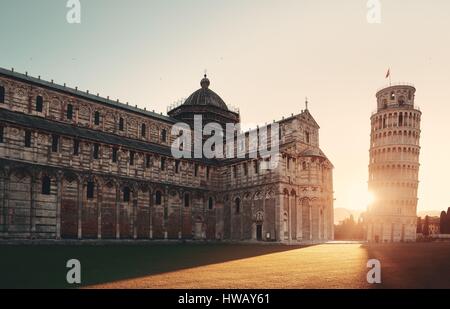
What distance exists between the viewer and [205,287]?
41.0ft

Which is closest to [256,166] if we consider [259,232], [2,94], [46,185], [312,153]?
[312,153]

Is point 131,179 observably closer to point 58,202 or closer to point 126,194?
point 126,194

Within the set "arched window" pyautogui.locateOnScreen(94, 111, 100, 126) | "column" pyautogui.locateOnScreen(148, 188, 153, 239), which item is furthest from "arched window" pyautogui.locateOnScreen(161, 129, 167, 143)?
"column" pyautogui.locateOnScreen(148, 188, 153, 239)

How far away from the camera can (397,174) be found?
73.4 metres

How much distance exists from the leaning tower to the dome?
111 ft

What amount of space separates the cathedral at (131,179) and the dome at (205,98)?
856cm

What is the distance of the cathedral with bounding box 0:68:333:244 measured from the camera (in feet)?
119

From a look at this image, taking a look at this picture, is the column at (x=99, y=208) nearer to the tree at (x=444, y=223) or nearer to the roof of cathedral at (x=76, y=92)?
the roof of cathedral at (x=76, y=92)

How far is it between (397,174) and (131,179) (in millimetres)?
53136

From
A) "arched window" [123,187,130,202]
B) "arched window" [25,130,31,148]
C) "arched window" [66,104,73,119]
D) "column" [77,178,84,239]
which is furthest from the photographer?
"arched window" [66,104,73,119]

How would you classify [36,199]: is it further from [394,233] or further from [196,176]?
[394,233]

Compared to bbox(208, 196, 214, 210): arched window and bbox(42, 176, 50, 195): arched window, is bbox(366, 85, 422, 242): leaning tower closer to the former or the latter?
bbox(208, 196, 214, 210): arched window

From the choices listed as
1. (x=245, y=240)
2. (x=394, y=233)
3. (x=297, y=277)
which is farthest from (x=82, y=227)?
(x=394, y=233)

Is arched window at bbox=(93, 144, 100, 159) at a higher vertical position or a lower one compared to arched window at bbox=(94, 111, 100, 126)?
lower
